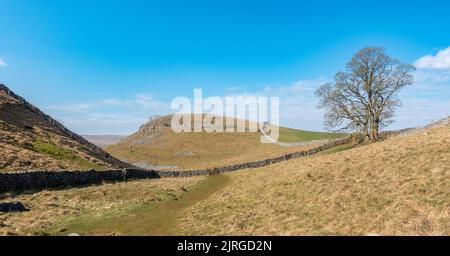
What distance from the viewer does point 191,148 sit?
9956cm

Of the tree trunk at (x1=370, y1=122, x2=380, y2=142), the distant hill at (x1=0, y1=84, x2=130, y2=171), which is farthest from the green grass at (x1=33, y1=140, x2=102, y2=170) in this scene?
the tree trunk at (x1=370, y1=122, x2=380, y2=142)

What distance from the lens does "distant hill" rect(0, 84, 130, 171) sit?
133ft

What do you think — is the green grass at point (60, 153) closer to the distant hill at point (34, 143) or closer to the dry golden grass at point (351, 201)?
the distant hill at point (34, 143)

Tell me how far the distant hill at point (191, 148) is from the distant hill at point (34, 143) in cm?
2370

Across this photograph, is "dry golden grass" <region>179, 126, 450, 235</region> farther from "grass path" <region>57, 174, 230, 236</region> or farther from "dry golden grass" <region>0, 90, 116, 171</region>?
"dry golden grass" <region>0, 90, 116, 171</region>

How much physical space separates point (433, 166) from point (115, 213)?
18.9 meters

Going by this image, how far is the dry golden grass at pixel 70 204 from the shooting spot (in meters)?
18.0

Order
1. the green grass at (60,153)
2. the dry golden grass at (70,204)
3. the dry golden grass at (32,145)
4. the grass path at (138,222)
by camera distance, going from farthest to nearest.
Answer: the green grass at (60,153) → the dry golden grass at (32,145) → the dry golden grass at (70,204) → the grass path at (138,222)

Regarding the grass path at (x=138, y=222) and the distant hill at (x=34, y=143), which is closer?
the grass path at (x=138, y=222)

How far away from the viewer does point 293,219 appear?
16.8 meters

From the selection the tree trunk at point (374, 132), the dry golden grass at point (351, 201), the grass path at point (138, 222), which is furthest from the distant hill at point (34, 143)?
the tree trunk at point (374, 132)

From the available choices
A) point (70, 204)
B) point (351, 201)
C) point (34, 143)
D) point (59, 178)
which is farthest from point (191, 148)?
point (351, 201)

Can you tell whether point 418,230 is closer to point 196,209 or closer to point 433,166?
point 433,166
